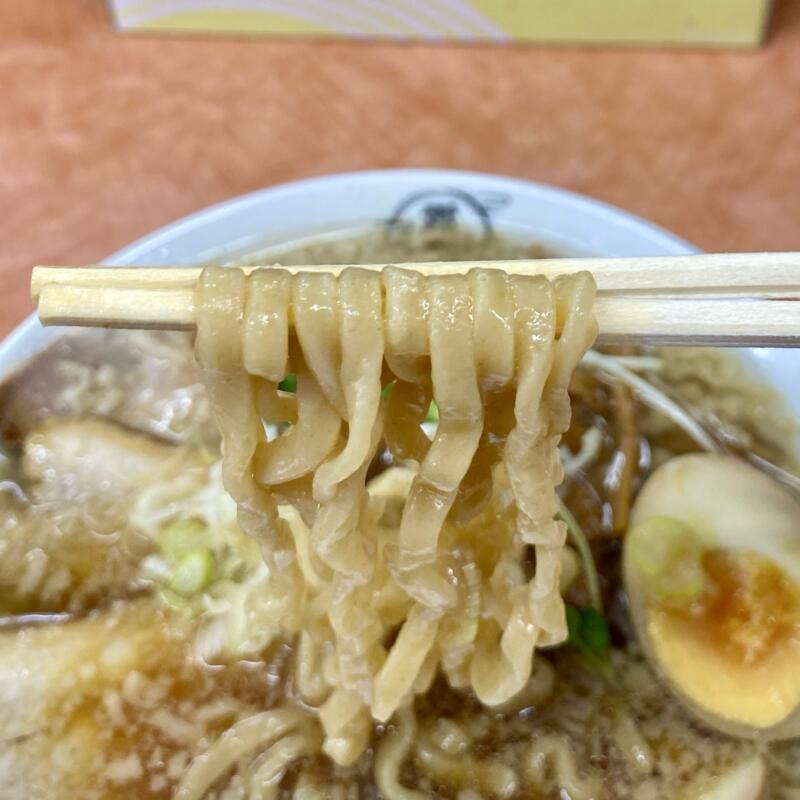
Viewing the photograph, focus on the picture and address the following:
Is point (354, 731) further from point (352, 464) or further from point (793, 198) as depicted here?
point (793, 198)

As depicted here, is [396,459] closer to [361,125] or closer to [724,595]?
[724,595]

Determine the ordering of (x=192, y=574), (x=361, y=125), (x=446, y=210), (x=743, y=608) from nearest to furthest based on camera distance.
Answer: (x=743, y=608), (x=192, y=574), (x=446, y=210), (x=361, y=125)

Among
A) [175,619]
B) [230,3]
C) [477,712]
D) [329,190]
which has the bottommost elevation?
[477,712]

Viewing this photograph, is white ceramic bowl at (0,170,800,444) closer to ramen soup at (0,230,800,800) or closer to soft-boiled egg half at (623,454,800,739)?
ramen soup at (0,230,800,800)

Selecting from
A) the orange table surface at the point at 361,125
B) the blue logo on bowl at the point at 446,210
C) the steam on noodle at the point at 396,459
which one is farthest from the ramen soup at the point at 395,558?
the orange table surface at the point at 361,125

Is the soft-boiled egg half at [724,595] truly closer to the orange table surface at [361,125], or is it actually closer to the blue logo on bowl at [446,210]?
the blue logo on bowl at [446,210]

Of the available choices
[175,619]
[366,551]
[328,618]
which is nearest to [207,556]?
[175,619]

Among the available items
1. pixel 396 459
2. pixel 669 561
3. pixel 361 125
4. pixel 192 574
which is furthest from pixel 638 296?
pixel 361 125
